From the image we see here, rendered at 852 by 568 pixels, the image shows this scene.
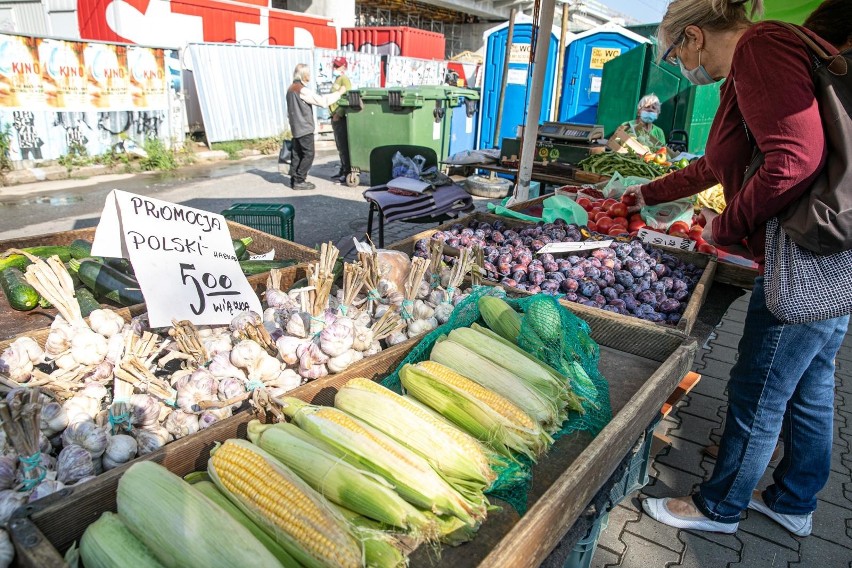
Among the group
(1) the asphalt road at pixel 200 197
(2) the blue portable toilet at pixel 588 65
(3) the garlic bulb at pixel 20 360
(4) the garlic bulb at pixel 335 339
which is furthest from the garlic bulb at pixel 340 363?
(2) the blue portable toilet at pixel 588 65

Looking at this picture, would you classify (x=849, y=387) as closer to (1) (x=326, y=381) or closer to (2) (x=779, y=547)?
(2) (x=779, y=547)

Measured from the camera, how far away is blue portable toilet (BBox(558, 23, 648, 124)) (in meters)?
11.1

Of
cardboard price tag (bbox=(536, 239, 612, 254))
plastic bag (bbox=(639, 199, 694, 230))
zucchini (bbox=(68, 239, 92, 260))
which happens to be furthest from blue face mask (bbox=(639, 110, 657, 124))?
zucchini (bbox=(68, 239, 92, 260))

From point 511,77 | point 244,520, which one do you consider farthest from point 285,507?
point 511,77

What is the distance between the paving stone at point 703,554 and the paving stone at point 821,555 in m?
0.31

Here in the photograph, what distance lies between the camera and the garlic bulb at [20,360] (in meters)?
1.78

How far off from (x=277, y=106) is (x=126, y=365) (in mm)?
15815

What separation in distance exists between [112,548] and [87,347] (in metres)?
1.01

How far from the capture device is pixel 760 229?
2279 millimetres

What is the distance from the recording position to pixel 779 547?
2.83 m

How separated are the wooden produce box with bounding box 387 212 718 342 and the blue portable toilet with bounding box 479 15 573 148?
8.42 m

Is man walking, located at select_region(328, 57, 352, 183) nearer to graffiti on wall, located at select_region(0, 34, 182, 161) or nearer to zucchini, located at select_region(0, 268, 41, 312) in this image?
graffiti on wall, located at select_region(0, 34, 182, 161)

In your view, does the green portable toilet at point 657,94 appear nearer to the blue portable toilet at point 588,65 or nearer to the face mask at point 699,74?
the blue portable toilet at point 588,65

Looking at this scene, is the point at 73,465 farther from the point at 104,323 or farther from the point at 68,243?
the point at 68,243
